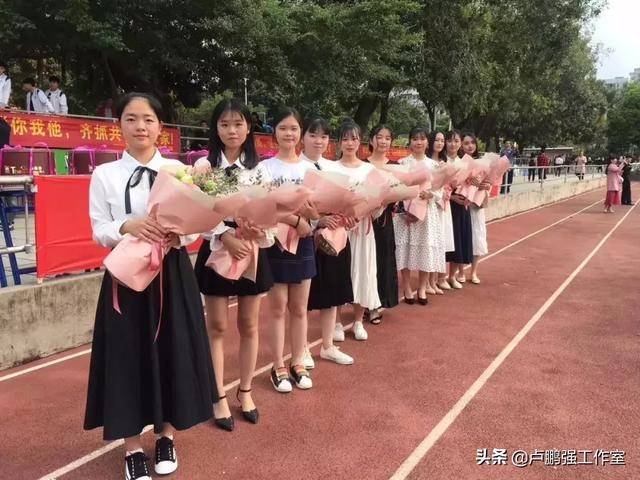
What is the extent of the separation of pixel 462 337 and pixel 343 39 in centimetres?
1154

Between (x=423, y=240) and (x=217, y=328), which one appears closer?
(x=217, y=328)

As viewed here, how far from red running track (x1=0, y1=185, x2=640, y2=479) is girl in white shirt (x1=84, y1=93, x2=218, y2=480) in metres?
0.40

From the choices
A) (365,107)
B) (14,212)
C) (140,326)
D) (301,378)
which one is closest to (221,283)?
(140,326)

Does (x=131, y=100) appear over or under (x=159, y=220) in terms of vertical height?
over

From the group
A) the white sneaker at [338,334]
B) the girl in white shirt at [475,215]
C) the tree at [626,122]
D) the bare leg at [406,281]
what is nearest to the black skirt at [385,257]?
the white sneaker at [338,334]

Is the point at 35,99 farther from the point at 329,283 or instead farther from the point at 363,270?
the point at 329,283

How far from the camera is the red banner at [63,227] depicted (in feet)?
13.7

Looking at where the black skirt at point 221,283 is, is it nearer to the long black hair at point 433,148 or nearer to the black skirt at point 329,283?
the black skirt at point 329,283

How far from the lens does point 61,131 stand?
10227 millimetres

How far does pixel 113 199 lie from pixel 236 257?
0.64 metres

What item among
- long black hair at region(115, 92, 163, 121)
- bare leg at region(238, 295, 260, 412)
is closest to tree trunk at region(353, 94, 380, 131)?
bare leg at region(238, 295, 260, 412)

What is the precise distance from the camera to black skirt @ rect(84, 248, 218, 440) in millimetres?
2355

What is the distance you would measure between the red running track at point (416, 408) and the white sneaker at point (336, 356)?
56 millimetres

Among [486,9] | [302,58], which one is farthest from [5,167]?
[486,9]
